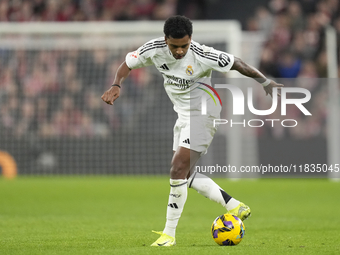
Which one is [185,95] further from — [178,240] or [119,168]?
[119,168]

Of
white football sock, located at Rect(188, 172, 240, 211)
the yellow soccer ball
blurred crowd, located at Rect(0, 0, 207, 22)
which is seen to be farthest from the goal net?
the yellow soccer ball

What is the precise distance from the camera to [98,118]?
52.5ft

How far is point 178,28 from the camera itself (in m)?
5.60

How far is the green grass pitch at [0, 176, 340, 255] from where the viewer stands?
5.66 metres

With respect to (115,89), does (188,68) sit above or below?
above

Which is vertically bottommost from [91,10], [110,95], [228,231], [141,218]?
[141,218]

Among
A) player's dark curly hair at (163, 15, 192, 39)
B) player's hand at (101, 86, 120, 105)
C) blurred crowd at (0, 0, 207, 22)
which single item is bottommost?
player's hand at (101, 86, 120, 105)

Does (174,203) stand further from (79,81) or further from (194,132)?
(79,81)

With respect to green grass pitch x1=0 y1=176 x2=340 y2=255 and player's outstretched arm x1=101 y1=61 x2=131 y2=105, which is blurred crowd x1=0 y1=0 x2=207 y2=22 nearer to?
green grass pitch x1=0 y1=176 x2=340 y2=255

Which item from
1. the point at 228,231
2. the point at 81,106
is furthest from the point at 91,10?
the point at 228,231

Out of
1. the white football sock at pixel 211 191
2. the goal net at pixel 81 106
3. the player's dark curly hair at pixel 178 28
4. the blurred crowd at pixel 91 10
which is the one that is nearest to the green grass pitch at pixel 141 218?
the white football sock at pixel 211 191

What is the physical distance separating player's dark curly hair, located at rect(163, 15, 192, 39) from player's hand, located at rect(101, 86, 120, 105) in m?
0.75

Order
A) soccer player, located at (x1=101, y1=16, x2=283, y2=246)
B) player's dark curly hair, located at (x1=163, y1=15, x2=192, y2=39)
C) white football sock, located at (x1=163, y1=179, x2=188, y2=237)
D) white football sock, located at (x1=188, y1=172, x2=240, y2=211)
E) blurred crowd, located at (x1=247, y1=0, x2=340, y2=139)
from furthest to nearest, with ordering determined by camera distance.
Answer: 1. blurred crowd, located at (x1=247, y1=0, x2=340, y2=139)
2. white football sock, located at (x1=188, y1=172, x2=240, y2=211)
3. white football sock, located at (x1=163, y1=179, x2=188, y2=237)
4. soccer player, located at (x1=101, y1=16, x2=283, y2=246)
5. player's dark curly hair, located at (x1=163, y1=15, x2=192, y2=39)

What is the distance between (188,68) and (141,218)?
3284 mm
